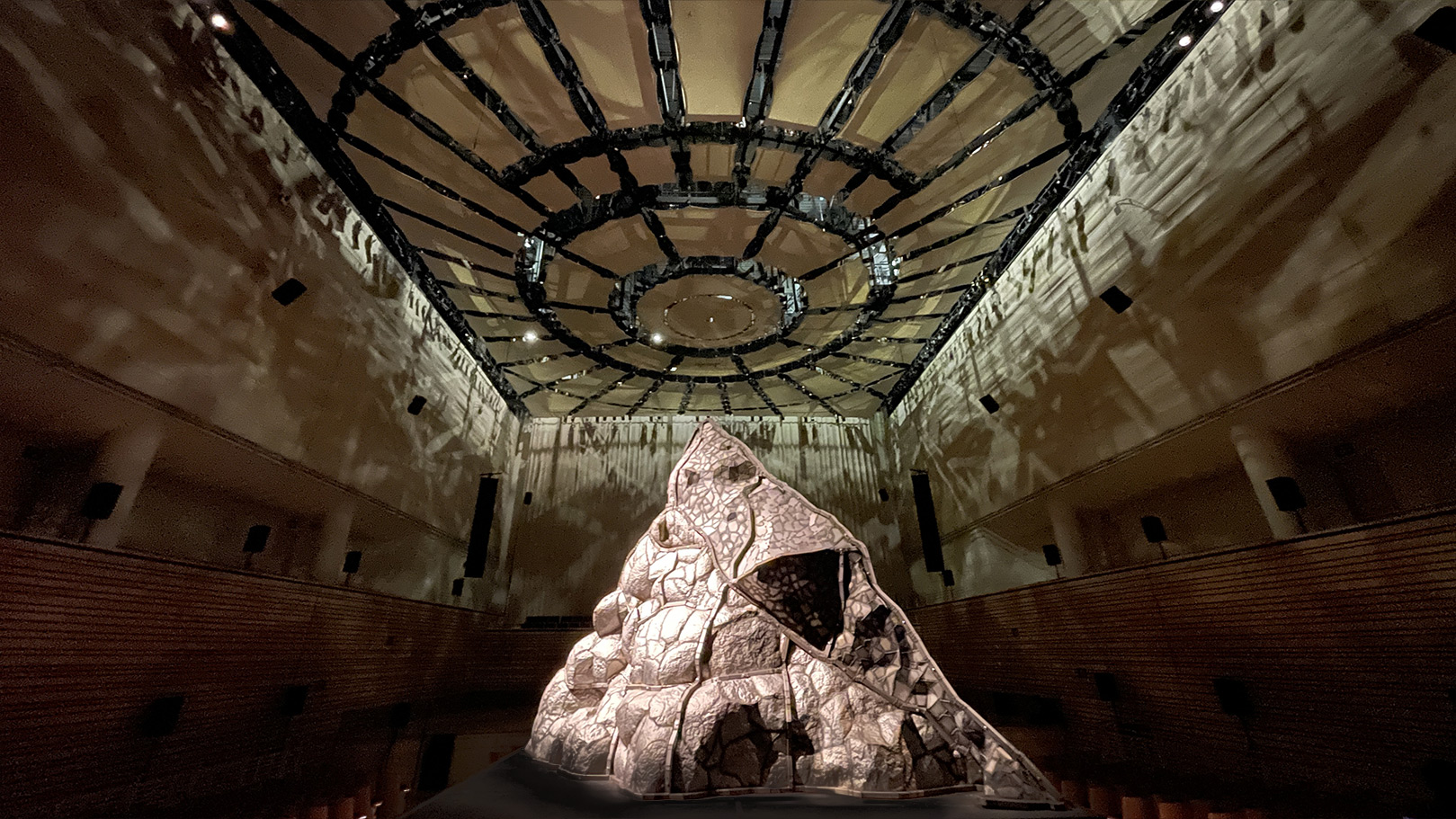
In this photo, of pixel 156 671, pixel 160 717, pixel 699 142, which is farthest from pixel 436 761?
pixel 699 142

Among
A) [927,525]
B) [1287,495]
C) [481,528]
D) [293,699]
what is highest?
[481,528]

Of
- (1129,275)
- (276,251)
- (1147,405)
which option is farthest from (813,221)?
(276,251)

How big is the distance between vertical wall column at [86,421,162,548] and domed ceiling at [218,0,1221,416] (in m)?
2.91

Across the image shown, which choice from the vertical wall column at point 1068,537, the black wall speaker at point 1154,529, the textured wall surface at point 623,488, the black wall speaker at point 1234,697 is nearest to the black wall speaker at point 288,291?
the textured wall surface at point 623,488

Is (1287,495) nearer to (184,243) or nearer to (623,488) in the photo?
(184,243)

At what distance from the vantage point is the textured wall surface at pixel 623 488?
390 inches

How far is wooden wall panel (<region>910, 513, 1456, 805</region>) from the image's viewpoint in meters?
3.11

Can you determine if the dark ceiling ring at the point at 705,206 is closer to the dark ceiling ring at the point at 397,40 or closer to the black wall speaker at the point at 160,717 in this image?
the dark ceiling ring at the point at 397,40

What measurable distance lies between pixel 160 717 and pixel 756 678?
4591mm

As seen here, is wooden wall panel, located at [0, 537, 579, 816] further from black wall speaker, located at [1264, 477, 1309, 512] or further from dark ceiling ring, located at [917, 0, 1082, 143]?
black wall speaker, located at [1264, 477, 1309, 512]

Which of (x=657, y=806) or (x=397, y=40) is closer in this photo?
(x=657, y=806)

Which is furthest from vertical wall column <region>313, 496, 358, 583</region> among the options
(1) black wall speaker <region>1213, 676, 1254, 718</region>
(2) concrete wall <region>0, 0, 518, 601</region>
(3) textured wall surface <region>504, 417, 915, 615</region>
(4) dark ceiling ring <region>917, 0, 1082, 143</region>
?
(1) black wall speaker <region>1213, 676, 1254, 718</region>

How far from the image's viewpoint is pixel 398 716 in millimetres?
6777

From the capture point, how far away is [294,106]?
15.3 feet
